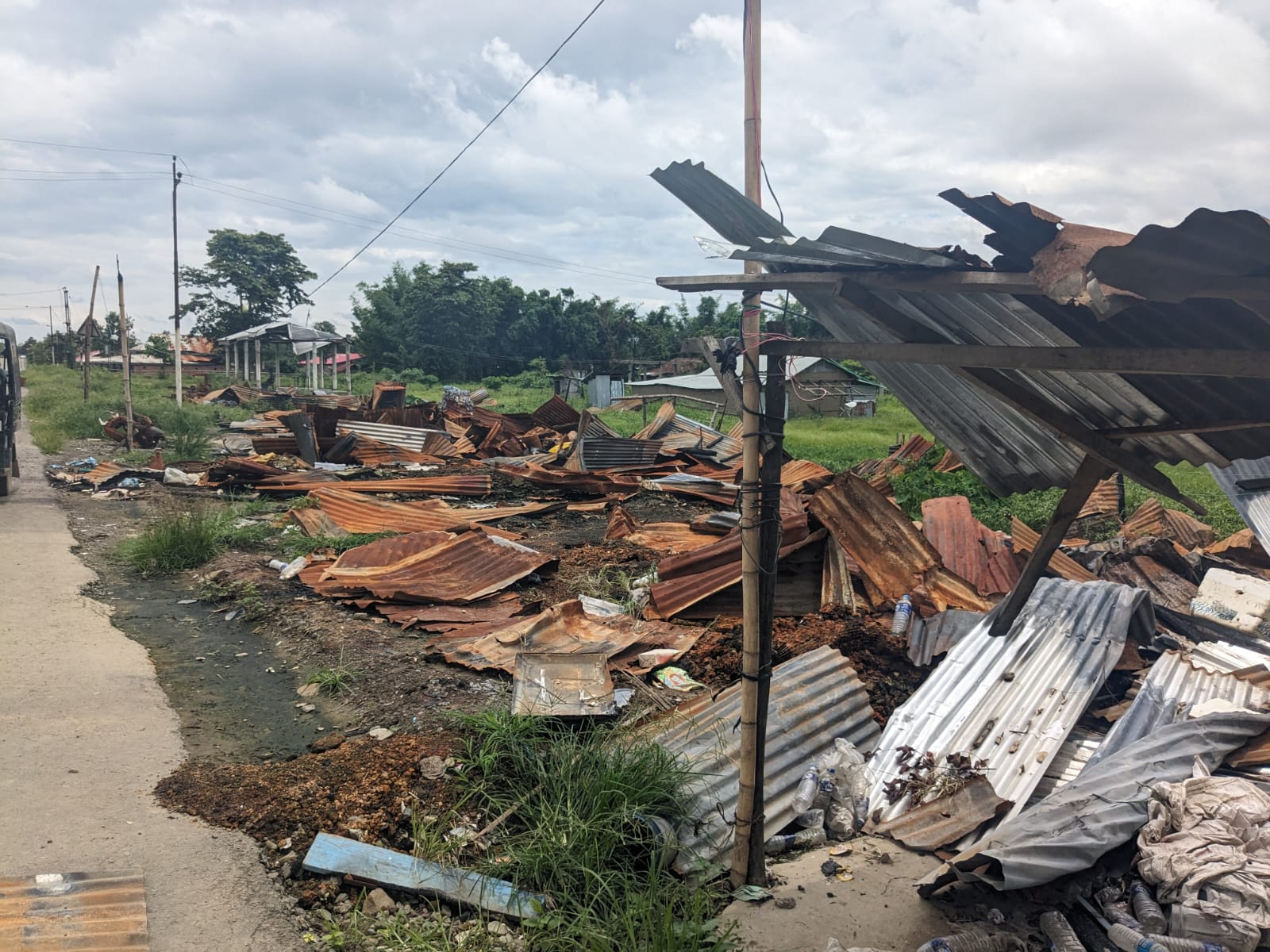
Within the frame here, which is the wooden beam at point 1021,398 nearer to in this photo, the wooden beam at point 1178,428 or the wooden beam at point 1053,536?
the wooden beam at point 1178,428

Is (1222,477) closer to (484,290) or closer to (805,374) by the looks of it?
(805,374)

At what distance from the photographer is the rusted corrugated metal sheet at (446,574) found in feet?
23.7

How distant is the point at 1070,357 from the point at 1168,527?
26.8 feet

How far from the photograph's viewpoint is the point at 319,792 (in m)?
4.05

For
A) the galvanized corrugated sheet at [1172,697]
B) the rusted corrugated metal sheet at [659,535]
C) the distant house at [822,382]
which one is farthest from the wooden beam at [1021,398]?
the distant house at [822,382]

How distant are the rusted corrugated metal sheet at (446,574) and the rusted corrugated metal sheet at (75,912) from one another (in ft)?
12.7

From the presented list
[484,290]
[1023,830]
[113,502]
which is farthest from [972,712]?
[484,290]

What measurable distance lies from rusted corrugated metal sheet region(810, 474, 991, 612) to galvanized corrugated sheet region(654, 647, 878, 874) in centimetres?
128

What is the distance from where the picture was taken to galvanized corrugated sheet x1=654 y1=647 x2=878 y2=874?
390cm

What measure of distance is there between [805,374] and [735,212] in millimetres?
29860

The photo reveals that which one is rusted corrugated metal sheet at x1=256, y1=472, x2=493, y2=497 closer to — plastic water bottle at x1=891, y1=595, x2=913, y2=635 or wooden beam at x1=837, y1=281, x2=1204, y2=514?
plastic water bottle at x1=891, y1=595, x2=913, y2=635

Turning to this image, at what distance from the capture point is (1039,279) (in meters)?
1.91

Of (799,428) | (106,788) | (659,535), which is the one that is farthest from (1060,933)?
(799,428)

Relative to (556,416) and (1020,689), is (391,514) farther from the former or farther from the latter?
(556,416)
